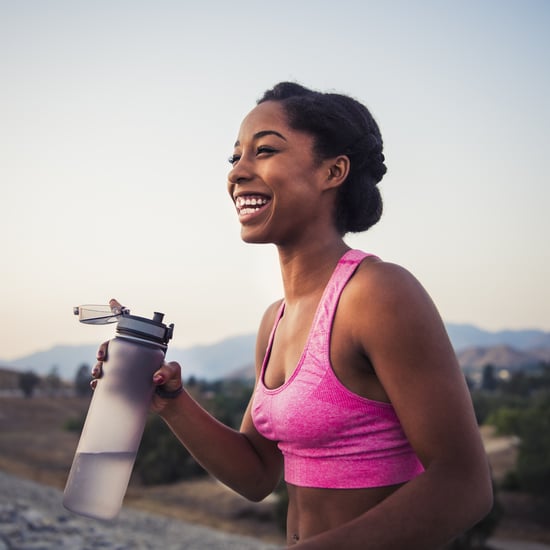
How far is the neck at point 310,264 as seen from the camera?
223 cm

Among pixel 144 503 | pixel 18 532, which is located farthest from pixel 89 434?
pixel 144 503

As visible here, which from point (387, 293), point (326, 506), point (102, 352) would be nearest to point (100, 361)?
point (102, 352)

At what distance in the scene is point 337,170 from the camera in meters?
2.22

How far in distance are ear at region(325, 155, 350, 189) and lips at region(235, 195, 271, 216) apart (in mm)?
191

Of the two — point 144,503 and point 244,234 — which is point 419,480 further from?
point 144,503

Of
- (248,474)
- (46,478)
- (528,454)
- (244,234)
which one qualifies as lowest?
(46,478)

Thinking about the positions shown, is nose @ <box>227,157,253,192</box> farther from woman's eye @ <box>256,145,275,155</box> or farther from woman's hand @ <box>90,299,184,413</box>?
woman's hand @ <box>90,299,184,413</box>

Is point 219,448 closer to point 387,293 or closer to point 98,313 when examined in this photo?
point 98,313

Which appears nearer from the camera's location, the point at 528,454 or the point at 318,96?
the point at 318,96

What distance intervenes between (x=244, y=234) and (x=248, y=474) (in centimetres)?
80

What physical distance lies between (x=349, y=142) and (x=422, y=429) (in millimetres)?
913

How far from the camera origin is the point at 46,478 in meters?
36.0

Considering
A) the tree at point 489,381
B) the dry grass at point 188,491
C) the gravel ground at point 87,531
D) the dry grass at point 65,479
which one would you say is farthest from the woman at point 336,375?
the tree at point 489,381

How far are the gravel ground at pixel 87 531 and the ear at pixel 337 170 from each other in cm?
1780
